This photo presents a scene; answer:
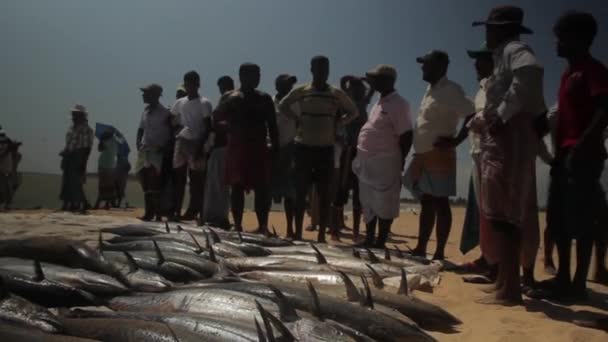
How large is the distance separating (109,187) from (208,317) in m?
11.5

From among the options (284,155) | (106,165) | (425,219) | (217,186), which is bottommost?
(425,219)

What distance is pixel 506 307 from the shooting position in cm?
357

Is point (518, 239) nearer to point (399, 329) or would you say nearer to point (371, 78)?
point (399, 329)

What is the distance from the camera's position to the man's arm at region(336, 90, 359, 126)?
660 cm

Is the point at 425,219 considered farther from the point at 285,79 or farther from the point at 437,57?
the point at 285,79

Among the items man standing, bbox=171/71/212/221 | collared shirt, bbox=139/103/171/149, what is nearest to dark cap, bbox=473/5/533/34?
man standing, bbox=171/71/212/221

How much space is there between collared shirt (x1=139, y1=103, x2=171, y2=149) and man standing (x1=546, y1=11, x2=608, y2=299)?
6.00 metres

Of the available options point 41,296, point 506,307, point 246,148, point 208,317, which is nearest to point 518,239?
point 506,307

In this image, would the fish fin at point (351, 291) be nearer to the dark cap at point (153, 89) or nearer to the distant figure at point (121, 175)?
the dark cap at point (153, 89)

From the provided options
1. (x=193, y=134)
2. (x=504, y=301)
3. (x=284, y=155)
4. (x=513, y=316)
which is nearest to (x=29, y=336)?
(x=513, y=316)

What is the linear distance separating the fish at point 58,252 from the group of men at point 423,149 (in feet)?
9.23

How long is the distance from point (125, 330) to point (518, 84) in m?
2.83

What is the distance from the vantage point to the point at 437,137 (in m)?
5.29

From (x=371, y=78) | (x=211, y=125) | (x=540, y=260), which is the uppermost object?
(x=371, y=78)
